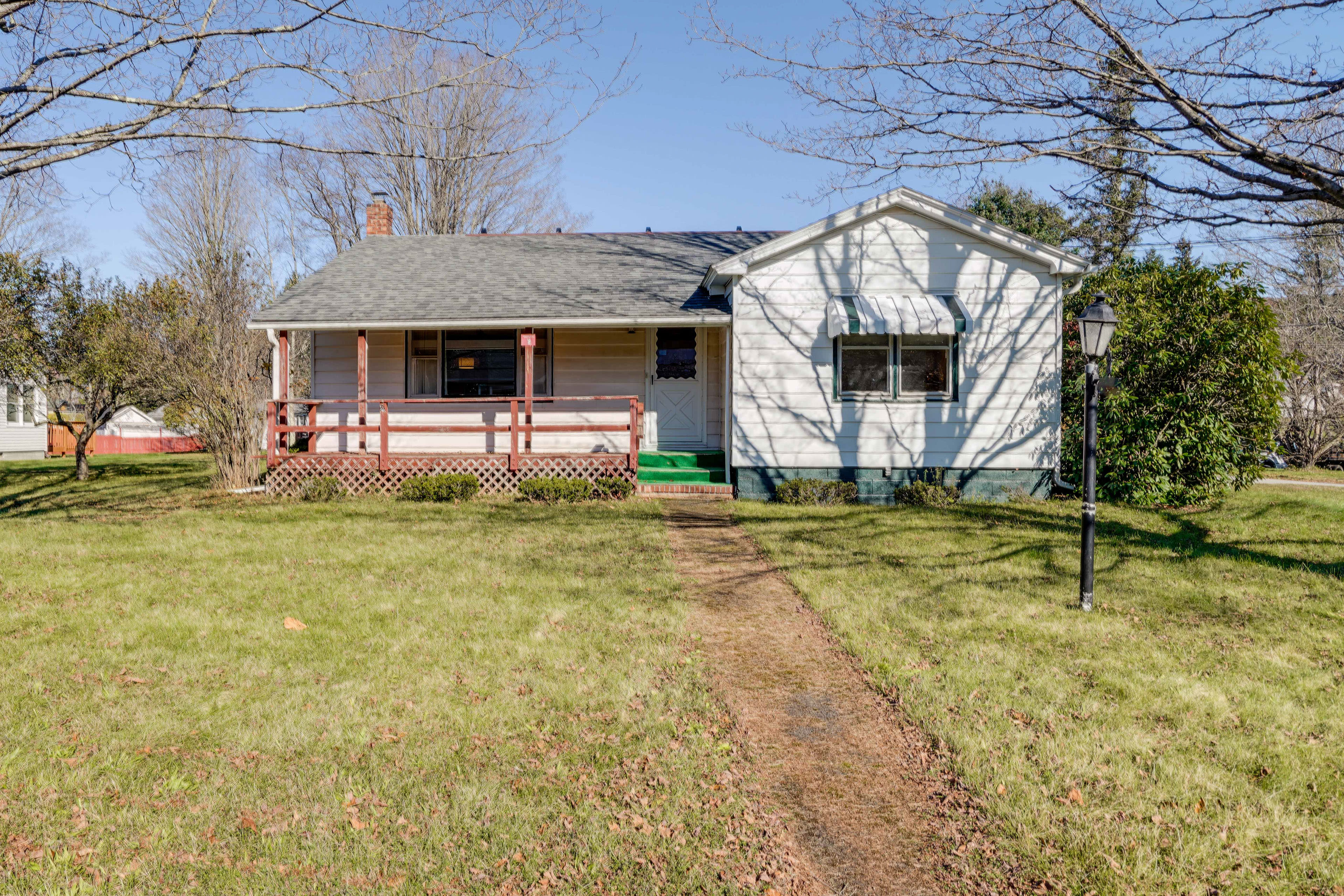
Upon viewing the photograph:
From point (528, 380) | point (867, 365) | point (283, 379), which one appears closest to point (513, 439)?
point (528, 380)

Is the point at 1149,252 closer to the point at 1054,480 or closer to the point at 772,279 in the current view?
the point at 1054,480

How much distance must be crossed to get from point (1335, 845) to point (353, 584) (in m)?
6.80

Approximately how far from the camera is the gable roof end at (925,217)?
11469 mm

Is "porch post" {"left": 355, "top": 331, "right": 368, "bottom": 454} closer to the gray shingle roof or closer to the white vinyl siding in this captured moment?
the gray shingle roof

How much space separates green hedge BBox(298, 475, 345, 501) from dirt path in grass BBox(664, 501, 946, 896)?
799cm

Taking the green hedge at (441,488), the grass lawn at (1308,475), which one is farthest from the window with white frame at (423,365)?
the grass lawn at (1308,475)

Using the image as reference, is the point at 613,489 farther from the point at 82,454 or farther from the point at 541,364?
the point at 82,454

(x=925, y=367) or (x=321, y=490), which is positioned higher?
(x=925, y=367)

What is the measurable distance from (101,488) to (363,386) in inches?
283

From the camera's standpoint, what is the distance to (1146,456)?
1105 centimetres

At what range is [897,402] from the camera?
1195 cm

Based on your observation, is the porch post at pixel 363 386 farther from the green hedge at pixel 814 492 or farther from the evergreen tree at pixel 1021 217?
the evergreen tree at pixel 1021 217

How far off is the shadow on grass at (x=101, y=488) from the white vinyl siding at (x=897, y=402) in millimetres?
9305

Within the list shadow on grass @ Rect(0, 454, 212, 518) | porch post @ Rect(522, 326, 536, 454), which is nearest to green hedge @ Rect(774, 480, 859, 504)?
porch post @ Rect(522, 326, 536, 454)
